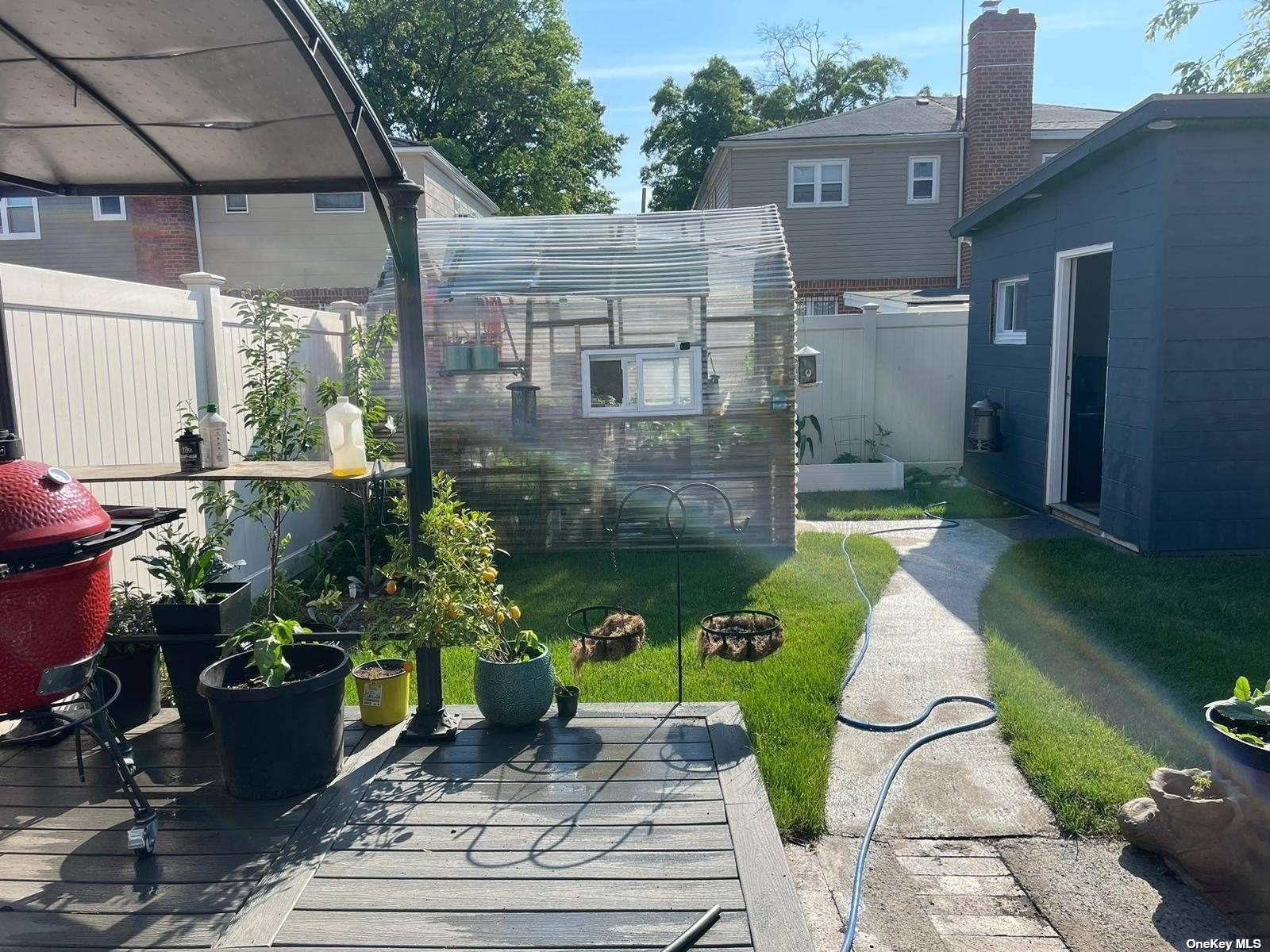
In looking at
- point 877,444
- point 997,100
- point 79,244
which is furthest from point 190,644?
point 997,100

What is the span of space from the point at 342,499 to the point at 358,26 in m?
21.0

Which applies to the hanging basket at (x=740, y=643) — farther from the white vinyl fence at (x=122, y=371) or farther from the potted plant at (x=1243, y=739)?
the white vinyl fence at (x=122, y=371)

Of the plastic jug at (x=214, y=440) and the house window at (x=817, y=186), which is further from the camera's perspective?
the house window at (x=817, y=186)

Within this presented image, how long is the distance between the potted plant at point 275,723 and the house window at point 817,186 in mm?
15626

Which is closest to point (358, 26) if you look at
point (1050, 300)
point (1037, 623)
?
point (1050, 300)

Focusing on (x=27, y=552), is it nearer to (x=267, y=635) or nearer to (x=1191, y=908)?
(x=267, y=635)

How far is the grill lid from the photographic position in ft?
8.11

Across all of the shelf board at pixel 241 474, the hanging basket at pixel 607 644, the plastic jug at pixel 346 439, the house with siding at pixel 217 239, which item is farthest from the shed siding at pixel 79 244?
the hanging basket at pixel 607 644

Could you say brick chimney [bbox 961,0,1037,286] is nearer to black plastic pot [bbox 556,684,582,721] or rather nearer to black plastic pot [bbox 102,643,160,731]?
black plastic pot [bbox 556,684,582,721]

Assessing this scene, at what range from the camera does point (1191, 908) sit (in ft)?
9.28

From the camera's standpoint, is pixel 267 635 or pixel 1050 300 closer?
pixel 267 635

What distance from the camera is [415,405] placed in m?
3.38

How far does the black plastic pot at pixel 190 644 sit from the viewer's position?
3.54 meters

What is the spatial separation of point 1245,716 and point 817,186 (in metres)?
15.5
